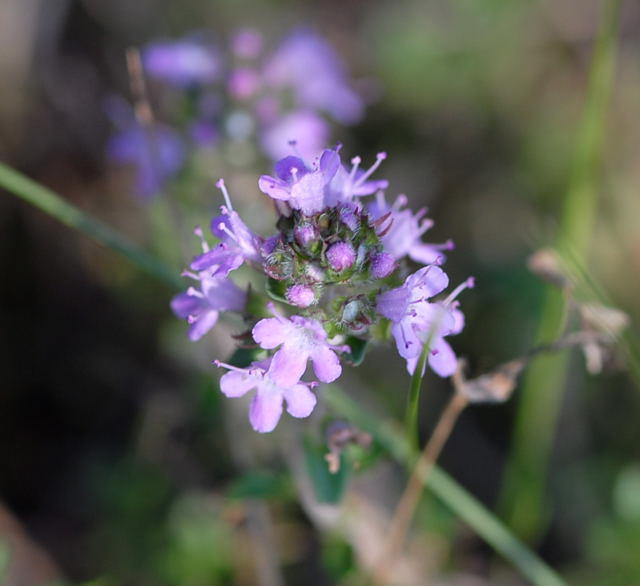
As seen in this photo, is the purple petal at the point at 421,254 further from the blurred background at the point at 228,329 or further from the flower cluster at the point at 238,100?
the flower cluster at the point at 238,100

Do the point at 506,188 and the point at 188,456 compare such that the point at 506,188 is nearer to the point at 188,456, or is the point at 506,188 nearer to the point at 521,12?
the point at 521,12

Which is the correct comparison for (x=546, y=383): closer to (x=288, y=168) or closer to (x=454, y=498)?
(x=454, y=498)

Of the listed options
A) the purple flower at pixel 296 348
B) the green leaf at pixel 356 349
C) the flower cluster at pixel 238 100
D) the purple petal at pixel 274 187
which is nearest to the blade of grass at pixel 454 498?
the green leaf at pixel 356 349

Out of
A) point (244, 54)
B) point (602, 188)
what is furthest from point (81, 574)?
point (602, 188)

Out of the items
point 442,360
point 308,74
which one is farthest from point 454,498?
point 308,74

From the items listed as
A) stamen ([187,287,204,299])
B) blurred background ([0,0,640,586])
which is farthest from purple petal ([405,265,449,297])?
blurred background ([0,0,640,586])

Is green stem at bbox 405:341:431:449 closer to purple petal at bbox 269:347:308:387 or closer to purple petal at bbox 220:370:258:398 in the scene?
purple petal at bbox 269:347:308:387
